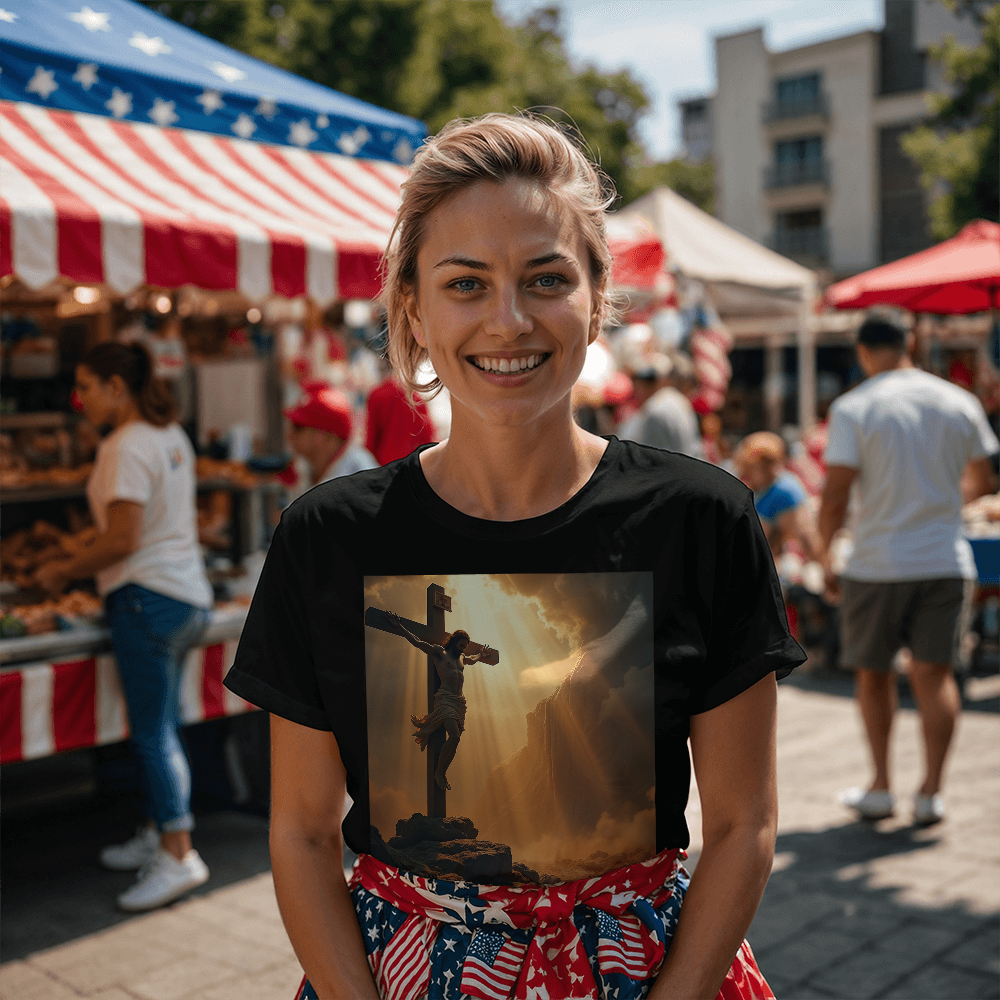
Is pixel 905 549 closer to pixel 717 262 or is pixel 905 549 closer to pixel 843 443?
pixel 843 443

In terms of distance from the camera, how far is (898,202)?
37.4 metres

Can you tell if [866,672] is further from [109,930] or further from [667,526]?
[667,526]

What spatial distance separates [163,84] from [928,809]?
4454 millimetres

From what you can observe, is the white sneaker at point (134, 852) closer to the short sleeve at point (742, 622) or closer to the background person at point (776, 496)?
the short sleeve at point (742, 622)

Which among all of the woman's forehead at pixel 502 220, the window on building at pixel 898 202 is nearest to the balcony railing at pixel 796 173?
the window on building at pixel 898 202

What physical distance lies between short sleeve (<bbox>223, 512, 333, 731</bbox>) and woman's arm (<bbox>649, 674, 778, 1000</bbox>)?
49cm

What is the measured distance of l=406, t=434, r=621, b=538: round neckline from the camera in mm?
1364

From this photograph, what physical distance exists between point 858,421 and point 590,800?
3.63 m

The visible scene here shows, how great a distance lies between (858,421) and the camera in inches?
183

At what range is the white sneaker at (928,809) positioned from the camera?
4.49 m

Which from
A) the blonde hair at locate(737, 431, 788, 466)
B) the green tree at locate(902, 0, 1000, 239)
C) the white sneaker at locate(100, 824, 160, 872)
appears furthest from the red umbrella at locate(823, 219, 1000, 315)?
the green tree at locate(902, 0, 1000, 239)

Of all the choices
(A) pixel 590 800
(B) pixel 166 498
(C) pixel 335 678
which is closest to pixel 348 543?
(C) pixel 335 678

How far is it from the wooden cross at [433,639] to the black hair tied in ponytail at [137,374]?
3.00m

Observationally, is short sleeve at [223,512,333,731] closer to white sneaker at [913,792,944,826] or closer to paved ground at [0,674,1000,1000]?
paved ground at [0,674,1000,1000]
